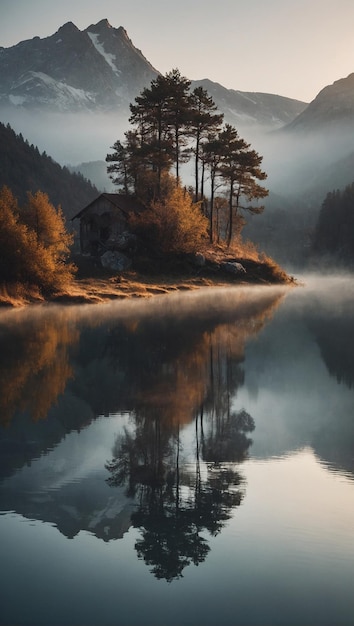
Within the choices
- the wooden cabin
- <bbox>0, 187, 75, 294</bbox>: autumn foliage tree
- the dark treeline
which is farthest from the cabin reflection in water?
the dark treeline

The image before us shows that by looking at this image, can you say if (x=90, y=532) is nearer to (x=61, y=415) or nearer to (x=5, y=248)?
(x=61, y=415)

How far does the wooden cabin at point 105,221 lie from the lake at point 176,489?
47.6 metres

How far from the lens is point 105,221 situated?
7206cm

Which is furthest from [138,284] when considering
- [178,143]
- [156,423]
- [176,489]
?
[176,489]

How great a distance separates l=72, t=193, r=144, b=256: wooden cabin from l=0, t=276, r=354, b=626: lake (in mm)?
47646

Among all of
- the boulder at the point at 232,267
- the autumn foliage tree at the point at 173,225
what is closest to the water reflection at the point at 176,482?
the autumn foliage tree at the point at 173,225

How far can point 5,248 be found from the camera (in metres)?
44.4

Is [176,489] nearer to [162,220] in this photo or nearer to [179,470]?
[179,470]

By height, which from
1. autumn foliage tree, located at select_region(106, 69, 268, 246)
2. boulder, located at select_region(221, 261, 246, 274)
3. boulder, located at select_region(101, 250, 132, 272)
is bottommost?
boulder, located at select_region(221, 261, 246, 274)

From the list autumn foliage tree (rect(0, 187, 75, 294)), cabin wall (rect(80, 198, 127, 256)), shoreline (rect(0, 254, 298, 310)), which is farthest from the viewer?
cabin wall (rect(80, 198, 127, 256))

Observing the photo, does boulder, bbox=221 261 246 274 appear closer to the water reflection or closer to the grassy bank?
the grassy bank

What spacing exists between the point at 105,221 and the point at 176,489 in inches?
2522

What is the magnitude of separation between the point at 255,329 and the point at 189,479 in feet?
72.5

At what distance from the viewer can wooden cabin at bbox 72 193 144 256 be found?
69.4 metres
